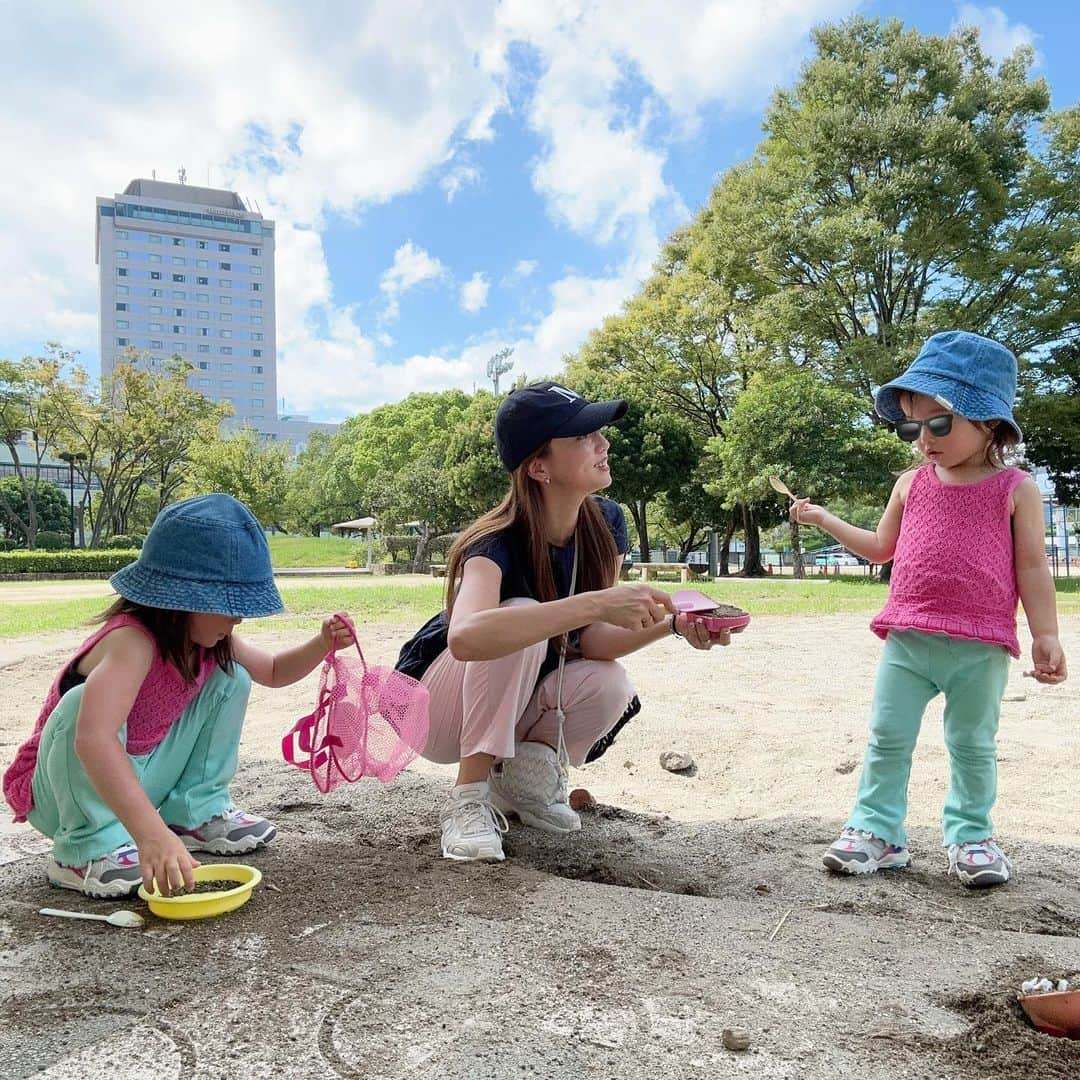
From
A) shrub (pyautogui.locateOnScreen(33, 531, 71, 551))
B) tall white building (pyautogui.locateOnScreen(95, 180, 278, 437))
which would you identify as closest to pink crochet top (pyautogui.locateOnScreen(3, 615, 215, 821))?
shrub (pyautogui.locateOnScreen(33, 531, 71, 551))

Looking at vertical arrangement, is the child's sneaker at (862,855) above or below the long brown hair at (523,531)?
below

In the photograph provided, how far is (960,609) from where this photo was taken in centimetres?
239

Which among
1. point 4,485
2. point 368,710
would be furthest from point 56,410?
point 368,710

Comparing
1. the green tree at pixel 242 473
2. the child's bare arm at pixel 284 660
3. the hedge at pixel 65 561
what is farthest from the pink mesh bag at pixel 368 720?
the green tree at pixel 242 473

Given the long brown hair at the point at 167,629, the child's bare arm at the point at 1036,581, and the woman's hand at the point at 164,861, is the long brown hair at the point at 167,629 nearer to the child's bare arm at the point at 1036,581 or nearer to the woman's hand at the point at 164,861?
the woman's hand at the point at 164,861

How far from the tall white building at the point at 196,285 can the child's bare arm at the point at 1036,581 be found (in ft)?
371

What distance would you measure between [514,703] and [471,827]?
33 cm

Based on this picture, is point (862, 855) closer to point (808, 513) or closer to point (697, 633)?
point (697, 633)

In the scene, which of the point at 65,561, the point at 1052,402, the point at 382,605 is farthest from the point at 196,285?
the point at 382,605

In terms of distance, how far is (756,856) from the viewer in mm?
2516

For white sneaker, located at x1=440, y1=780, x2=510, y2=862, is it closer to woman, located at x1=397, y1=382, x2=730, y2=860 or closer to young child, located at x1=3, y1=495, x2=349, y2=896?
woman, located at x1=397, y1=382, x2=730, y2=860

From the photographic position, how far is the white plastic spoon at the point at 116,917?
6.07ft

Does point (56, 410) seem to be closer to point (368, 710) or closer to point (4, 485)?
point (4, 485)

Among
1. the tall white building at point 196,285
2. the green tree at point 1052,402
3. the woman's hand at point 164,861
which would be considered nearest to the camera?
the woman's hand at point 164,861
